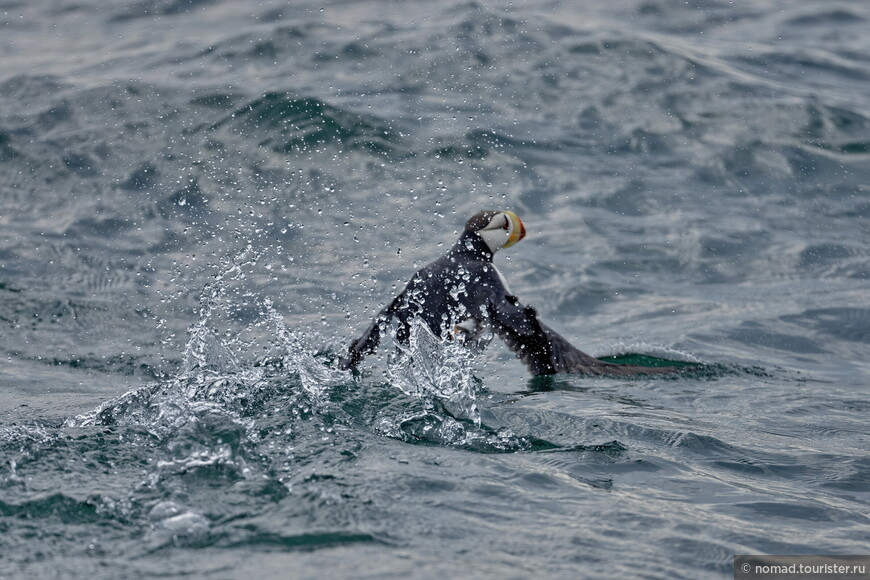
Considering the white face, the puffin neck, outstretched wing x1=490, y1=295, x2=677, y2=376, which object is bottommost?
outstretched wing x1=490, y1=295, x2=677, y2=376

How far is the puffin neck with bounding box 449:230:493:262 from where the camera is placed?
24.0ft

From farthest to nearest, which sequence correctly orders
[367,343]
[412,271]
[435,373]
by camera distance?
1. [412,271]
2. [367,343]
3. [435,373]

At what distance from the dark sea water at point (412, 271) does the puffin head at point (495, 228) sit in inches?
36.9

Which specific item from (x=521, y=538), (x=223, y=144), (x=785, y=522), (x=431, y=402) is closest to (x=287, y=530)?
(x=521, y=538)

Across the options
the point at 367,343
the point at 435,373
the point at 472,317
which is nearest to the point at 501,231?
the point at 472,317

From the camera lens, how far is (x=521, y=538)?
3.89m

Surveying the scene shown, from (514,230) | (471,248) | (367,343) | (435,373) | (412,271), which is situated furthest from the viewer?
(412,271)

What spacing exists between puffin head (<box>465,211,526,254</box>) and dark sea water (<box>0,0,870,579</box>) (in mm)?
938

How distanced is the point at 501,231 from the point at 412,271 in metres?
1.37

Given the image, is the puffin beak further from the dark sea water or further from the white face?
the dark sea water

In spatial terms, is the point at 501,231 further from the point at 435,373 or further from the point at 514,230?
the point at 435,373

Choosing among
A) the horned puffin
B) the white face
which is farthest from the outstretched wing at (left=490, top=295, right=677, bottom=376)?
the white face

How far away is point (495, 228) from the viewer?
7.71m

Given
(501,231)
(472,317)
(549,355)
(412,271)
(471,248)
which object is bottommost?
(549,355)
